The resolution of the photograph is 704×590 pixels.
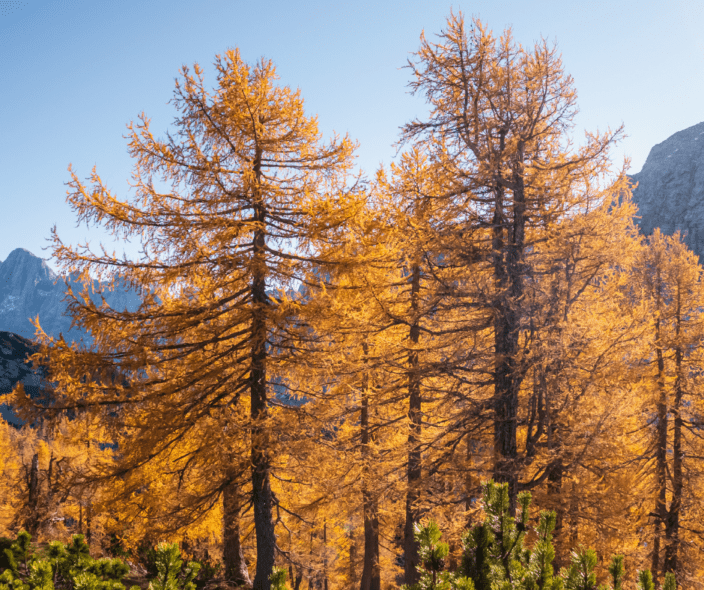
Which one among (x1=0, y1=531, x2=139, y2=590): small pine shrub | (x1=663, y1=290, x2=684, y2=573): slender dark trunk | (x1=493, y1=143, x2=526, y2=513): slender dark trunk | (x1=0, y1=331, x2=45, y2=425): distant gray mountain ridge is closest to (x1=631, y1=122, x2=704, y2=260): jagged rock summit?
(x1=663, y1=290, x2=684, y2=573): slender dark trunk

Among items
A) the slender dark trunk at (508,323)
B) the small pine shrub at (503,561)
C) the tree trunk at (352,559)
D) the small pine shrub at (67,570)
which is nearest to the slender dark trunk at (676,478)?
the slender dark trunk at (508,323)

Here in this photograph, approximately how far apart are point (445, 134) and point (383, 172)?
2403mm

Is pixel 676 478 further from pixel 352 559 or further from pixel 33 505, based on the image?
pixel 33 505

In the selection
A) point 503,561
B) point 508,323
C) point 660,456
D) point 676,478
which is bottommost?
point 676,478

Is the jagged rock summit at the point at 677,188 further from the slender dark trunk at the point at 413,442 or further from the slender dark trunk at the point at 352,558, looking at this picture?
the slender dark trunk at the point at 413,442

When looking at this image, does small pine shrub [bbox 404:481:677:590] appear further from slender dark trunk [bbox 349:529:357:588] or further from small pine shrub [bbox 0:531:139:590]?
slender dark trunk [bbox 349:529:357:588]

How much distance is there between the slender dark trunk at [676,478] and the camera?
372 inches

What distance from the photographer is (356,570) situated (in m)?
15.3

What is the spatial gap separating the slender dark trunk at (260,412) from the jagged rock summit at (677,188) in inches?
5332

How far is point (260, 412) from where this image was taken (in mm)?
6777

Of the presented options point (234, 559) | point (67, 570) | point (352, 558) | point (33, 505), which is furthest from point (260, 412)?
point (33, 505)

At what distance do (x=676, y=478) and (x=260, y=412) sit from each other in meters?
10.9

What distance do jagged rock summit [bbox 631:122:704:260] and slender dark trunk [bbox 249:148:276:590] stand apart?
13544cm

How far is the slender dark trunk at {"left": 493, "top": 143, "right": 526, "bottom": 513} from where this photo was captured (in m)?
5.77
